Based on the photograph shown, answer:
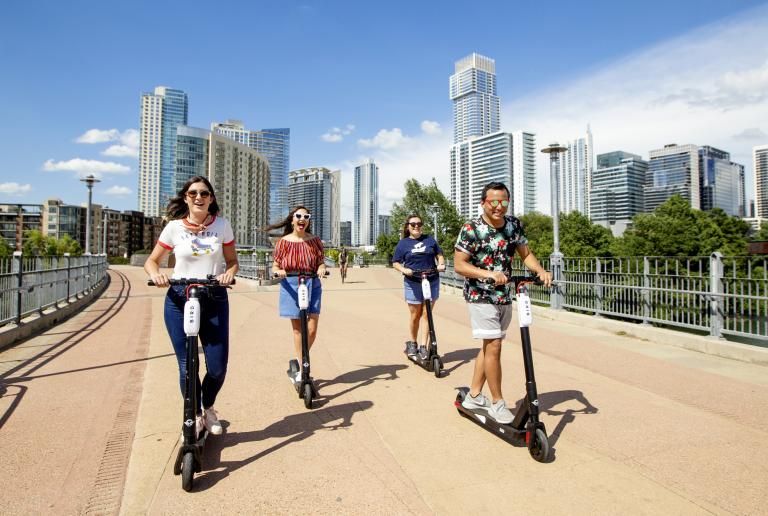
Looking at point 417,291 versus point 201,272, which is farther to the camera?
point 417,291

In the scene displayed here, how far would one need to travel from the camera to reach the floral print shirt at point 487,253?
374 centimetres

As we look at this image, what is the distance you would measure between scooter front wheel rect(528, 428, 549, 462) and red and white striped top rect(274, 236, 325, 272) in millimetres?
2647

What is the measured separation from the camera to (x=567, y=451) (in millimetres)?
3365

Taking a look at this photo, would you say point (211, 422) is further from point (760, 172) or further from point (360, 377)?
point (760, 172)

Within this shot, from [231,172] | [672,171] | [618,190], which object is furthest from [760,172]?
[231,172]

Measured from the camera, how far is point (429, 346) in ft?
18.9

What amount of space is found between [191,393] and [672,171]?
202842 millimetres

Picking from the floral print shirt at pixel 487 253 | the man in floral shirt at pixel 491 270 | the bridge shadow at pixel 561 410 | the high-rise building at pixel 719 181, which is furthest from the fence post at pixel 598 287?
the high-rise building at pixel 719 181

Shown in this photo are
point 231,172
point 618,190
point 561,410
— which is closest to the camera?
point 561,410

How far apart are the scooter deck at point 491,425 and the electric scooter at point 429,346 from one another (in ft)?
4.67

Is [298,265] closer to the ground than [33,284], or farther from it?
farther from it

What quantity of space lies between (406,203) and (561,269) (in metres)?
36.7

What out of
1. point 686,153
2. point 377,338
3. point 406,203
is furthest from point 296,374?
point 686,153

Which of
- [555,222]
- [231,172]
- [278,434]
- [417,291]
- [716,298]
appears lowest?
[278,434]
